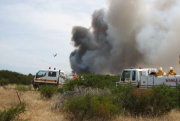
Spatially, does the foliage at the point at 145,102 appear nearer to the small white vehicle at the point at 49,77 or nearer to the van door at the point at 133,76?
the van door at the point at 133,76

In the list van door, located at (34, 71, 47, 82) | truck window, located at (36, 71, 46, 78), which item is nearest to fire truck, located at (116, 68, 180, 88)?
van door, located at (34, 71, 47, 82)

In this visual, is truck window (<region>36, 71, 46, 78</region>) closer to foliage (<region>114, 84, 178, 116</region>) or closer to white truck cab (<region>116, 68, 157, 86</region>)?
white truck cab (<region>116, 68, 157, 86</region>)

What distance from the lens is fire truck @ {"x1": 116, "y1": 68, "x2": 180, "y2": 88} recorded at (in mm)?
18469

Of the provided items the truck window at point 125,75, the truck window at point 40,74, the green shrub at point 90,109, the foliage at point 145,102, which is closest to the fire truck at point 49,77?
the truck window at point 40,74

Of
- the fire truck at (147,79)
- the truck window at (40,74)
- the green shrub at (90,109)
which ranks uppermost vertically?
the truck window at (40,74)

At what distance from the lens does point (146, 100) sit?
12906mm

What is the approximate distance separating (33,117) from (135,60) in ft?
129

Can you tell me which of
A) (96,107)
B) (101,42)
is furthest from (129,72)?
(101,42)

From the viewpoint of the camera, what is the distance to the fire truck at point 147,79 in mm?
18469

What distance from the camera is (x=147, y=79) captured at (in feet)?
65.3

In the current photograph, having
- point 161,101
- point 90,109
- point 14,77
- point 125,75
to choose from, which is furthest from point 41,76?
point 90,109

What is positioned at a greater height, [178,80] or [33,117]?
[178,80]

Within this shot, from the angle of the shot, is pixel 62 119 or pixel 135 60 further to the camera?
pixel 135 60

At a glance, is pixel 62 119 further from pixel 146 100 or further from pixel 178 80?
pixel 178 80
